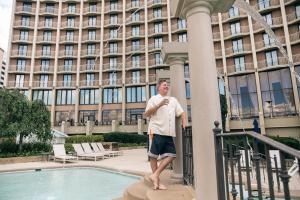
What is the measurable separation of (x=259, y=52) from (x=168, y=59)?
30391mm

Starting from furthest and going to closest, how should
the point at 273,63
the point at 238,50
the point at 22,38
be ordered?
the point at 22,38, the point at 238,50, the point at 273,63

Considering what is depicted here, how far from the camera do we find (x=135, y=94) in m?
38.1

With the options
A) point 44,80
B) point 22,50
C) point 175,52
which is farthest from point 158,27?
point 175,52

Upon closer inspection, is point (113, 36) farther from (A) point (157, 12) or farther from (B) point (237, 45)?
(B) point (237, 45)

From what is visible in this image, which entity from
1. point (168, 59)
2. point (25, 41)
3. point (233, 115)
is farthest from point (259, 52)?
point (25, 41)

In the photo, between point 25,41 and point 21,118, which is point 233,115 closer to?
point 21,118

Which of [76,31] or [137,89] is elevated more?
[76,31]

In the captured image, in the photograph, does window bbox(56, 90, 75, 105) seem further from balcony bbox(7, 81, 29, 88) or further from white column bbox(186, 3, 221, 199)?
white column bbox(186, 3, 221, 199)

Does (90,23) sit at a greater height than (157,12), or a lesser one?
lesser

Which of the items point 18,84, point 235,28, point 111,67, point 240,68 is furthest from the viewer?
point 111,67

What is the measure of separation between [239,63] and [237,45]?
8.64 ft

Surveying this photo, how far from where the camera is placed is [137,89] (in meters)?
38.1

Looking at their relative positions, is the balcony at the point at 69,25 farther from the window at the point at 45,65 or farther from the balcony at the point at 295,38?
the balcony at the point at 295,38

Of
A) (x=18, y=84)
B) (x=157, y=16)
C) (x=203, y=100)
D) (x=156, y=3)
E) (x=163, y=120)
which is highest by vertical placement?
(x=156, y=3)
